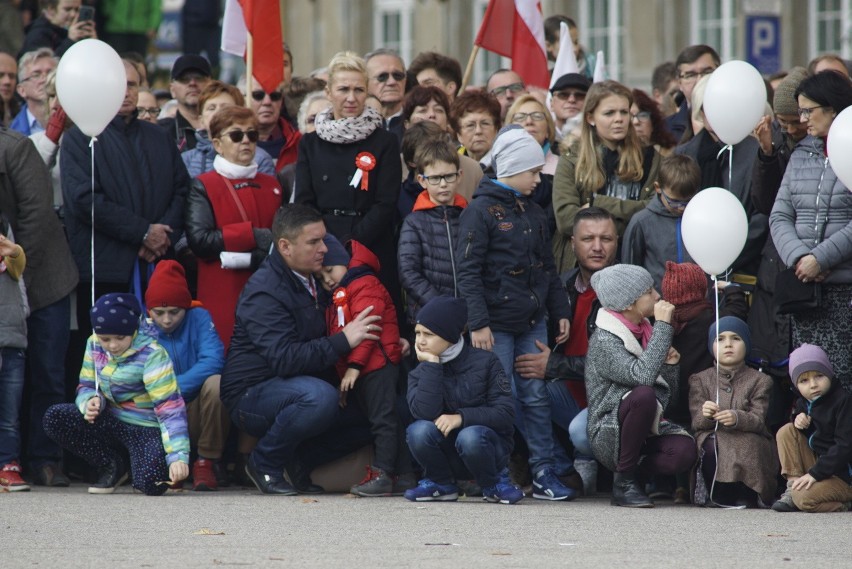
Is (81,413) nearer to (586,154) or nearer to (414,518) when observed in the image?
(414,518)

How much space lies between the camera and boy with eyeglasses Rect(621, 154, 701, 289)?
10.8 metres

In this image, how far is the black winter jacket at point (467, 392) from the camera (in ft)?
33.1

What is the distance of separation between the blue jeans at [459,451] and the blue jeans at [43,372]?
7.64 feet

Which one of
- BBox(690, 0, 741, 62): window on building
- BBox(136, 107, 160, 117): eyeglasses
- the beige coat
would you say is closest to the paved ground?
the beige coat

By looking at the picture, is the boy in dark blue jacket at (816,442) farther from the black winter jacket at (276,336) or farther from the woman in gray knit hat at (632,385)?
the black winter jacket at (276,336)

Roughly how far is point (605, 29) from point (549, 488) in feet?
58.1

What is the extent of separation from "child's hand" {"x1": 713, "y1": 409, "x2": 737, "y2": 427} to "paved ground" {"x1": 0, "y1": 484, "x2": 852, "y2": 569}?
0.52 metres

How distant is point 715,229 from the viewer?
1016 cm

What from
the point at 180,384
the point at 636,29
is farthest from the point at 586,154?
the point at 636,29

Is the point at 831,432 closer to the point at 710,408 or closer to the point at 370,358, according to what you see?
the point at 710,408

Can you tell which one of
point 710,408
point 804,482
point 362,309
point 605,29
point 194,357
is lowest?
point 804,482

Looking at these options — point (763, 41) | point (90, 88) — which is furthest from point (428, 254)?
point (763, 41)

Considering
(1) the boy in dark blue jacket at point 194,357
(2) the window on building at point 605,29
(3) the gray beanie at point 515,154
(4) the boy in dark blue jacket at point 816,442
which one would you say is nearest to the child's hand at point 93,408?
(1) the boy in dark blue jacket at point 194,357

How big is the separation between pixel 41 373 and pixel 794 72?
16.4ft
